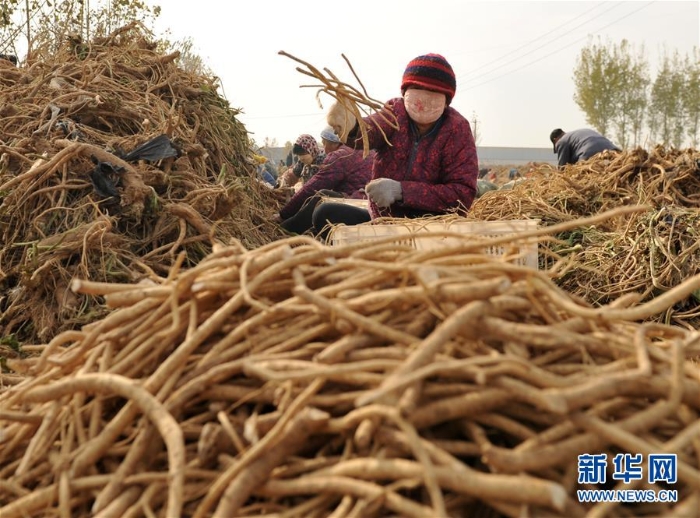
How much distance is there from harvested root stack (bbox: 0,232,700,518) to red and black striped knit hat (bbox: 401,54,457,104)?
2.47m

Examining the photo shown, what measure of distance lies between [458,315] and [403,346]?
0.40ft

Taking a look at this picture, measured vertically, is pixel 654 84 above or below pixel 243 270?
above

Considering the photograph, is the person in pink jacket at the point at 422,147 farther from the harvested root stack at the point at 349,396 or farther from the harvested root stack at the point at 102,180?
the harvested root stack at the point at 349,396

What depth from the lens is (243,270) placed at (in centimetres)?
149

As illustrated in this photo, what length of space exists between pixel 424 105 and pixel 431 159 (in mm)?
291

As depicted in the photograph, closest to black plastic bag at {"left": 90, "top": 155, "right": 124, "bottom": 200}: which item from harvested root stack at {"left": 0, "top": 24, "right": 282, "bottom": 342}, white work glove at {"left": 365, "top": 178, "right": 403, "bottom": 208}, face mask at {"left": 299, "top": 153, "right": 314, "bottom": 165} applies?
harvested root stack at {"left": 0, "top": 24, "right": 282, "bottom": 342}

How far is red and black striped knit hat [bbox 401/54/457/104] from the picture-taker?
3896 mm

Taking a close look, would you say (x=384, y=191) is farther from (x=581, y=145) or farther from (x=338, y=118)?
(x=581, y=145)

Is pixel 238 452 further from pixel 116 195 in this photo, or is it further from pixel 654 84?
pixel 654 84

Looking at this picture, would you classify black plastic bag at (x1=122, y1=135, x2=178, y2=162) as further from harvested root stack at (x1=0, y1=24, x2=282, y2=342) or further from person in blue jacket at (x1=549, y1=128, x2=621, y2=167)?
person in blue jacket at (x1=549, y1=128, x2=621, y2=167)

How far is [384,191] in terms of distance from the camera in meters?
3.92

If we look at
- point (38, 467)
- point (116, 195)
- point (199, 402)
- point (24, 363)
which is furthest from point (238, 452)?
point (116, 195)

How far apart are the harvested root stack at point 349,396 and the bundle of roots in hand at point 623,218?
2054mm

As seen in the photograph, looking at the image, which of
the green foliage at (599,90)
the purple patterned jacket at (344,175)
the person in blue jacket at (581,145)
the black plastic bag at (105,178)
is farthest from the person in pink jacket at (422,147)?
the green foliage at (599,90)
